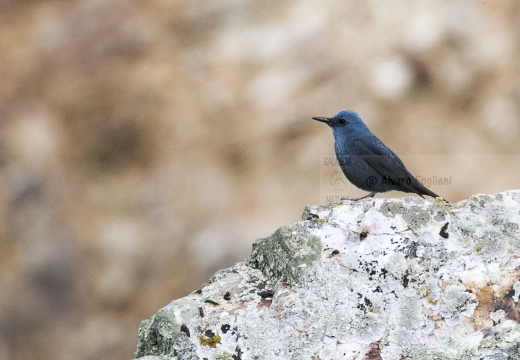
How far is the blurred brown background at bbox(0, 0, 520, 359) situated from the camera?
1221 cm

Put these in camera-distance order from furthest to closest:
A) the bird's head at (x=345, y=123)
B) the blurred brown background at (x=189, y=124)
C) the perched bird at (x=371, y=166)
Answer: the blurred brown background at (x=189, y=124) < the bird's head at (x=345, y=123) < the perched bird at (x=371, y=166)

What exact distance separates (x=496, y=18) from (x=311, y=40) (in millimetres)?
3414

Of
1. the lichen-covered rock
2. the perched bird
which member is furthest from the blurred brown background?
the lichen-covered rock

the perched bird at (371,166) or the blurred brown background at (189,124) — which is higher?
the blurred brown background at (189,124)

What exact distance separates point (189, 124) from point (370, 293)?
361 inches

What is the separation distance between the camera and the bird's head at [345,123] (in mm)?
7445

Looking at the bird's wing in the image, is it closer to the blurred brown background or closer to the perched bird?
the perched bird

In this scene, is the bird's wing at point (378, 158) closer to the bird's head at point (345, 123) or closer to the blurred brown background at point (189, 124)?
the bird's head at point (345, 123)

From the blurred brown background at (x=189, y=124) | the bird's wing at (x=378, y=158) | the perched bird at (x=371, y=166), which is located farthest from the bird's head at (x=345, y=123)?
the blurred brown background at (x=189, y=124)

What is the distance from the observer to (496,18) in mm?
13633

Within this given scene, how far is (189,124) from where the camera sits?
12680 mm

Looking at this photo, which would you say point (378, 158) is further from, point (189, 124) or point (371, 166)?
point (189, 124)

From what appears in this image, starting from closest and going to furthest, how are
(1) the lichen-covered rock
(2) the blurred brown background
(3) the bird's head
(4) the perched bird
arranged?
(1) the lichen-covered rock
(4) the perched bird
(3) the bird's head
(2) the blurred brown background

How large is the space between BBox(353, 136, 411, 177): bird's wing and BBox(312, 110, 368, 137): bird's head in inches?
7.2
